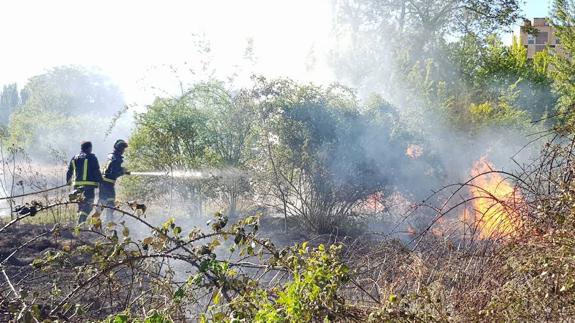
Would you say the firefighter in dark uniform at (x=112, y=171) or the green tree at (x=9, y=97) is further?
the green tree at (x=9, y=97)

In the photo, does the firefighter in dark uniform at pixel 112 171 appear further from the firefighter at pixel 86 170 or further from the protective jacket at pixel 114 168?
the firefighter at pixel 86 170

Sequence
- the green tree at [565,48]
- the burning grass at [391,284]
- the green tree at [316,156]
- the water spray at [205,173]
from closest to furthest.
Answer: the burning grass at [391,284] → the green tree at [316,156] → the water spray at [205,173] → the green tree at [565,48]

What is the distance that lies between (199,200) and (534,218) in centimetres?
749

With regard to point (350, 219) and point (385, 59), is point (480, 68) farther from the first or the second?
point (350, 219)

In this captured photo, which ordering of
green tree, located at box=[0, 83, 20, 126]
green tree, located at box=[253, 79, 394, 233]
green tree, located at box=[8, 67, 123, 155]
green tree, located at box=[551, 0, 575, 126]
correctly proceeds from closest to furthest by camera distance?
green tree, located at box=[253, 79, 394, 233]
green tree, located at box=[551, 0, 575, 126]
green tree, located at box=[8, 67, 123, 155]
green tree, located at box=[0, 83, 20, 126]

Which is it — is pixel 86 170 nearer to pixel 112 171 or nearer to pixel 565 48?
pixel 112 171

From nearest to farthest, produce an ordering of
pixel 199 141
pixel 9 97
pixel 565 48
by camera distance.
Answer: pixel 199 141 → pixel 565 48 → pixel 9 97

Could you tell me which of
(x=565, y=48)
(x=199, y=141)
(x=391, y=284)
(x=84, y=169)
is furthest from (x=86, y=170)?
(x=565, y=48)

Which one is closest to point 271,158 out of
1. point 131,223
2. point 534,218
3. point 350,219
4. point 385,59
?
point 350,219

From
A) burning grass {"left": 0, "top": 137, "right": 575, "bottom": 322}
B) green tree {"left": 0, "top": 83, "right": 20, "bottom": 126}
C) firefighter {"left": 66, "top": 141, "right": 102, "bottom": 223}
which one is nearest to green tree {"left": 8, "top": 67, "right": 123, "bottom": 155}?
green tree {"left": 0, "top": 83, "right": 20, "bottom": 126}

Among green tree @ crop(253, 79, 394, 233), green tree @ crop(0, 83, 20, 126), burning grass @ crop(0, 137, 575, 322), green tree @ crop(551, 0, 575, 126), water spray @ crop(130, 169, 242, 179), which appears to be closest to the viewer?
burning grass @ crop(0, 137, 575, 322)

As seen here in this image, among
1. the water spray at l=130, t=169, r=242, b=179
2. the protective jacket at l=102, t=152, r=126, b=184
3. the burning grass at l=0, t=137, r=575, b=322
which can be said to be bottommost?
the water spray at l=130, t=169, r=242, b=179

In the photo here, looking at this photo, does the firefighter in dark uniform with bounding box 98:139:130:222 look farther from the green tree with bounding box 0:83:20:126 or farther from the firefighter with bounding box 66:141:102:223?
the green tree with bounding box 0:83:20:126

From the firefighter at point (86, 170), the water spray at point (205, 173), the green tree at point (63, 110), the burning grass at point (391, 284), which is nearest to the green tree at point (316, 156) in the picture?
the water spray at point (205, 173)
